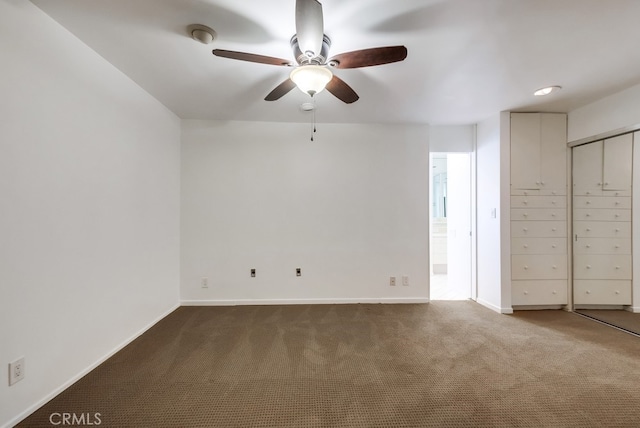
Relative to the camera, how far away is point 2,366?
1327 mm

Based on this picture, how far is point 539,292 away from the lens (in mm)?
3059

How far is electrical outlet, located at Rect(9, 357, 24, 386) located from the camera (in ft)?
4.48

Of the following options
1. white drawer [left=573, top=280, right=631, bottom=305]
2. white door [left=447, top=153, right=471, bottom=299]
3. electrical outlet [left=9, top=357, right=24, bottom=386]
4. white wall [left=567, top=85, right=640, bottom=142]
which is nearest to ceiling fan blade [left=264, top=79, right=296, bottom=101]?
electrical outlet [left=9, top=357, right=24, bottom=386]

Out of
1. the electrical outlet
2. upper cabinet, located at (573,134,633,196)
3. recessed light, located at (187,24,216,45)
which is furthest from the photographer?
upper cabinet, located at (573,134,633,196)

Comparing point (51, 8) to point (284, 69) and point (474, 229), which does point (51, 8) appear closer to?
point (284, 69)

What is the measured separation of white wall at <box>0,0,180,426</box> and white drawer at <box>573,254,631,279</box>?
16.2ft

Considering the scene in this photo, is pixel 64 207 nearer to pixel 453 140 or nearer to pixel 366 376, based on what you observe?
pixel 366 376

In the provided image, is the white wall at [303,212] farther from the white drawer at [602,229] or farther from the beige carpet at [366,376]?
the white drawer at [602,229]

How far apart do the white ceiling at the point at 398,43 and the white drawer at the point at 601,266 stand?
178 cm

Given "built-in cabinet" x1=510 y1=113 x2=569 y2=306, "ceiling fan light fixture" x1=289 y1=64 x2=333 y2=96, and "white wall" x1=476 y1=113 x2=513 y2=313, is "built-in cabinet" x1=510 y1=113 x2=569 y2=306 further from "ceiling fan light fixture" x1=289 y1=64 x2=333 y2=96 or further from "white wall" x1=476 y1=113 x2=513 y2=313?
"ceiling fan light fixture" x1=289 y1=64 x2=333 y2=96

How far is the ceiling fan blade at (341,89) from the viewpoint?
175cm

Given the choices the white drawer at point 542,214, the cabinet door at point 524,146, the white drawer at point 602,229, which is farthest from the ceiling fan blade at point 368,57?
the white drawer at point 602,229

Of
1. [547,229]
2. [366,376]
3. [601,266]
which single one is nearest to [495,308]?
[547,229]

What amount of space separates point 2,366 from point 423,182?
3.91 m
